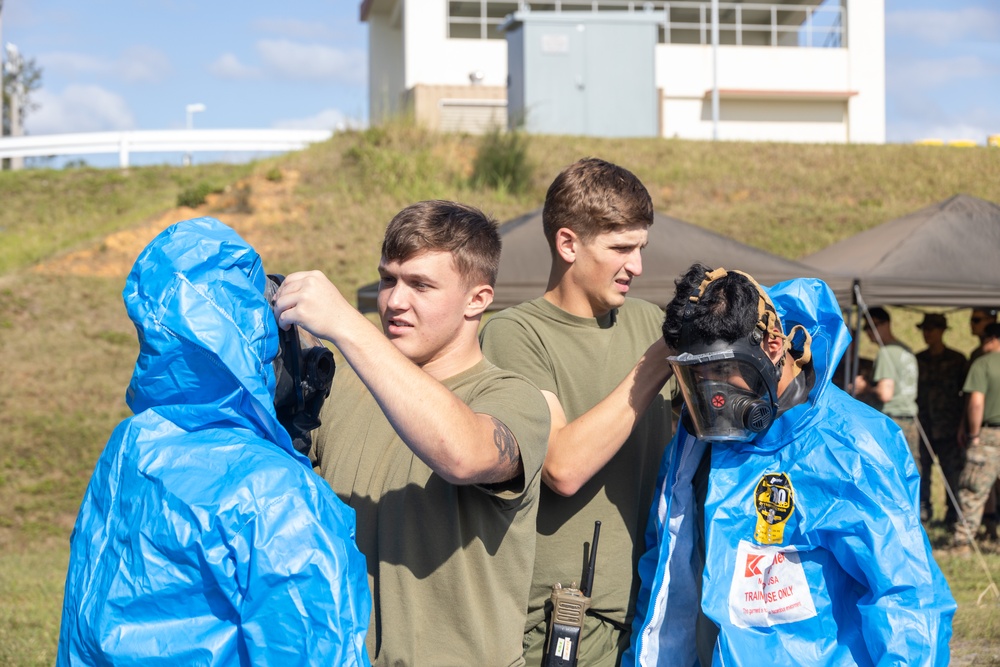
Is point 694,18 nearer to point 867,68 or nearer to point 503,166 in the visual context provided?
point 867,68

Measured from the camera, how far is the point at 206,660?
157cm

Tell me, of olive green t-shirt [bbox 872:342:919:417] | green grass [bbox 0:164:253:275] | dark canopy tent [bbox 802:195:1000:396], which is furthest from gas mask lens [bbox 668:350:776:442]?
green grass [bbox 0:164:253:275]

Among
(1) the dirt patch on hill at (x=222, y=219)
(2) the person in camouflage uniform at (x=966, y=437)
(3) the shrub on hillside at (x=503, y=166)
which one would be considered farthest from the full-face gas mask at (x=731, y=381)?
(3) the shrub on hillside at (x=503, y=166)

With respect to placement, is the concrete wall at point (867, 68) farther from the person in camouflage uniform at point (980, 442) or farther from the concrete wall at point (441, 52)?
the person in camouflage uniform at point (980, 442)

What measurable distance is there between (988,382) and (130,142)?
705 inches

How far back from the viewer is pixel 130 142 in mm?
21219

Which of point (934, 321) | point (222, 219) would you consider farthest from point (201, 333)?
point (222, 219)

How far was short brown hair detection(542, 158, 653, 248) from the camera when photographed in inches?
107

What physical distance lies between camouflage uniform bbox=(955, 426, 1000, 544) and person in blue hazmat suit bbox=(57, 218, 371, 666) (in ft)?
25.8

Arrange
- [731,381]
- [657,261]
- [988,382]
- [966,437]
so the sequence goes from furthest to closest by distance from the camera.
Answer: [966,437] → [988,382] → [657,261] → [731,381]

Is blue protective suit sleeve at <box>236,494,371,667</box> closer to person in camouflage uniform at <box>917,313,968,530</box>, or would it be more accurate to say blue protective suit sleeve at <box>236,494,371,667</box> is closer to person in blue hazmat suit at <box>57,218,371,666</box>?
person in blue hazmat suit at <box>57,218,371,666</box>

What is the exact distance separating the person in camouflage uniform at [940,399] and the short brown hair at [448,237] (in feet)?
27.1

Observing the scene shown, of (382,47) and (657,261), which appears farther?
(382,47)

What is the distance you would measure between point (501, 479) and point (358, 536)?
379 millimetres
